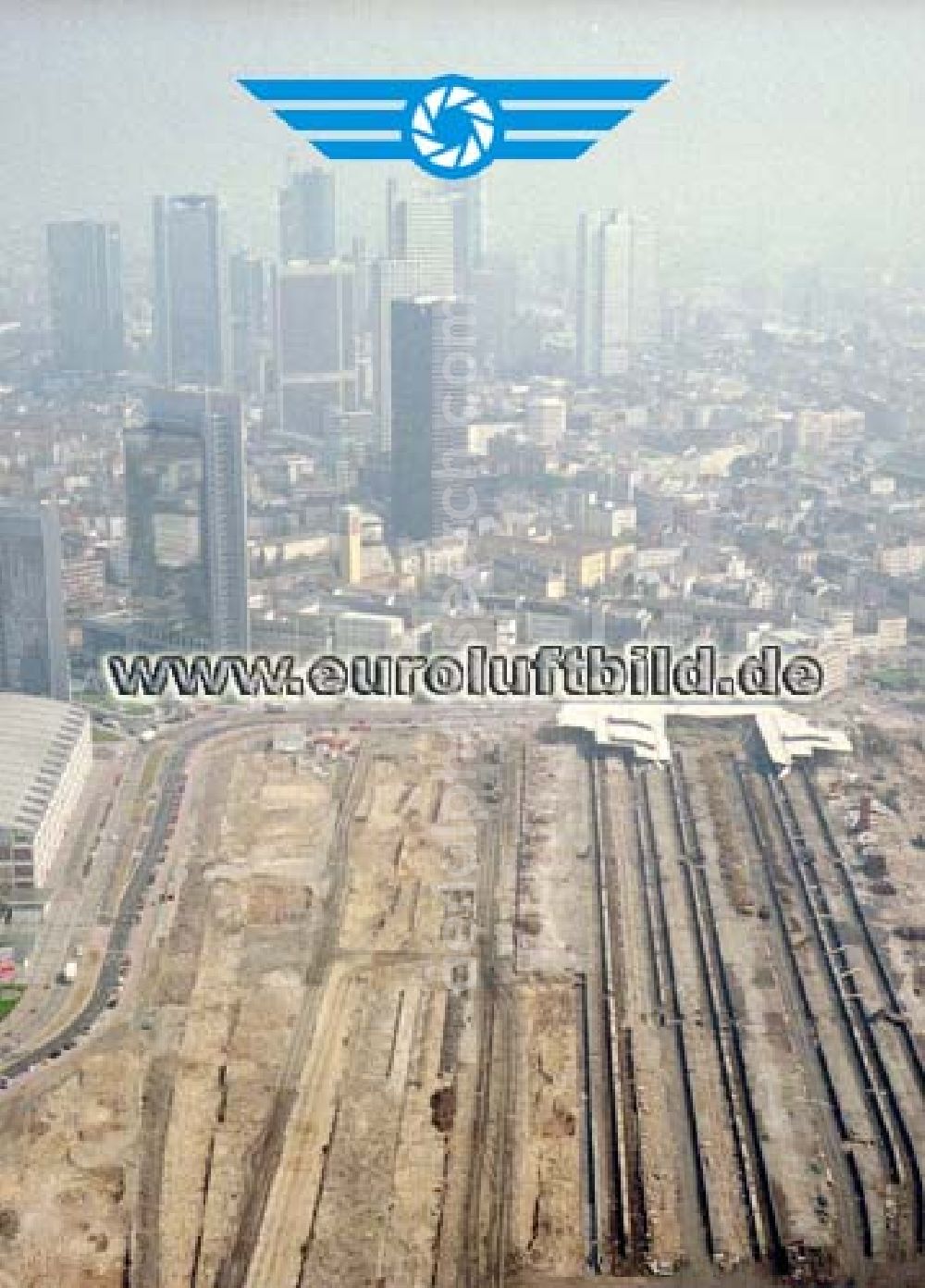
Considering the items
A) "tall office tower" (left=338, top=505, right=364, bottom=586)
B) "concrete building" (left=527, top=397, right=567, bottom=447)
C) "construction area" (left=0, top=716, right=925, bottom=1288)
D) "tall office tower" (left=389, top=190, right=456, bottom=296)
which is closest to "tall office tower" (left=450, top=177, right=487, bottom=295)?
"tall office tower" (left=389, top=190, right=456, bottom=296)

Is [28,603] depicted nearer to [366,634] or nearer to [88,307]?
[366,634]

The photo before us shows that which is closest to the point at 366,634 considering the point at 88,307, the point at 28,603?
the point at 28,603

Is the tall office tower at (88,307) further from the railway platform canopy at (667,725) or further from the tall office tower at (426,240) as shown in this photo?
the railway platform canopy at (667,725)

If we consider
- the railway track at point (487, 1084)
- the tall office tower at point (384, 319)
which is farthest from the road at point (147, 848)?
the tall office tower at point (384, 319)

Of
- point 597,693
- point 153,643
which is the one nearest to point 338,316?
point 153,643

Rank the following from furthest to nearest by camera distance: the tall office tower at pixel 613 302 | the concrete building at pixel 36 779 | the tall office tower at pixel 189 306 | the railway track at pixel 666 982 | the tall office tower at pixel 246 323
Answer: the tall office tower at pixel 246 323, the tall office tower at pixel 189 306, the tall office tower at pixel 613 302, the concrete building at pixel 36 779, the railway track at pixel 666 982

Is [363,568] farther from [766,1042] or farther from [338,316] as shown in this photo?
[766,1042]

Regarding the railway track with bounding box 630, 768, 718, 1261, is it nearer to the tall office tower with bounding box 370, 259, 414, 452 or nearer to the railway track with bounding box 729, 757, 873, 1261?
the railway track with bounding box 729, 757, 873, 1261
